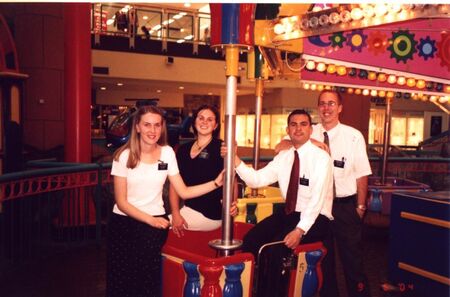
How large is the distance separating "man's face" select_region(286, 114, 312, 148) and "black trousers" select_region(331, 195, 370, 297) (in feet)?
2.33

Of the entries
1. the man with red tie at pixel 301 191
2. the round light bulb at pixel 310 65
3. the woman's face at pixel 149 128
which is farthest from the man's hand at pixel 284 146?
the round light bulb at pixel 310 65

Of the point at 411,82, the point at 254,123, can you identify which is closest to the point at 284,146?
the point at 411,82

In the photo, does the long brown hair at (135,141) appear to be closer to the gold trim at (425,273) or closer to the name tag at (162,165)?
the name tag at (162,165)

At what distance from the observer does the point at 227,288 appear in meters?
2.63

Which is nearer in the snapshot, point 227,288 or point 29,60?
point 227,288

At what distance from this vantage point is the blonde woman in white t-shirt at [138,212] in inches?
108

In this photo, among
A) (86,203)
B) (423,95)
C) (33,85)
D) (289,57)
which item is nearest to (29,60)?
(33,85)

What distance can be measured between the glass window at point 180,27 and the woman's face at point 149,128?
1343 cm

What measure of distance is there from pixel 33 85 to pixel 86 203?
5.70 meters

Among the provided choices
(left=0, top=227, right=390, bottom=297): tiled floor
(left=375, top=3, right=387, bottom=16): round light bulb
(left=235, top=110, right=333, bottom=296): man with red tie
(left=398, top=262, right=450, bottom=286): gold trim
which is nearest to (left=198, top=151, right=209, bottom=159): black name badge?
(left=235, top=110, right=333, bottom=296): man with red tie

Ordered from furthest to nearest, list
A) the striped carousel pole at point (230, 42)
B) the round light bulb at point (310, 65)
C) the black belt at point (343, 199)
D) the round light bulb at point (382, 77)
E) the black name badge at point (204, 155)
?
the round light bulb at point (382, 77), the round light bulb at point (310, 65), the black belt at point (343, 199), the black name badge at point (204, 155), the striped carousel pole at point (230, 42)

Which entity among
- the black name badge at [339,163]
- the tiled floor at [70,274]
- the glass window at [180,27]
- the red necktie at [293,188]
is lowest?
the tiled floor at [70,274]

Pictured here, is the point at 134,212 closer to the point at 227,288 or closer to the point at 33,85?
the point at 227,288

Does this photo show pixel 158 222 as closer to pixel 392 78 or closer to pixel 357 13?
pixel 357 13
